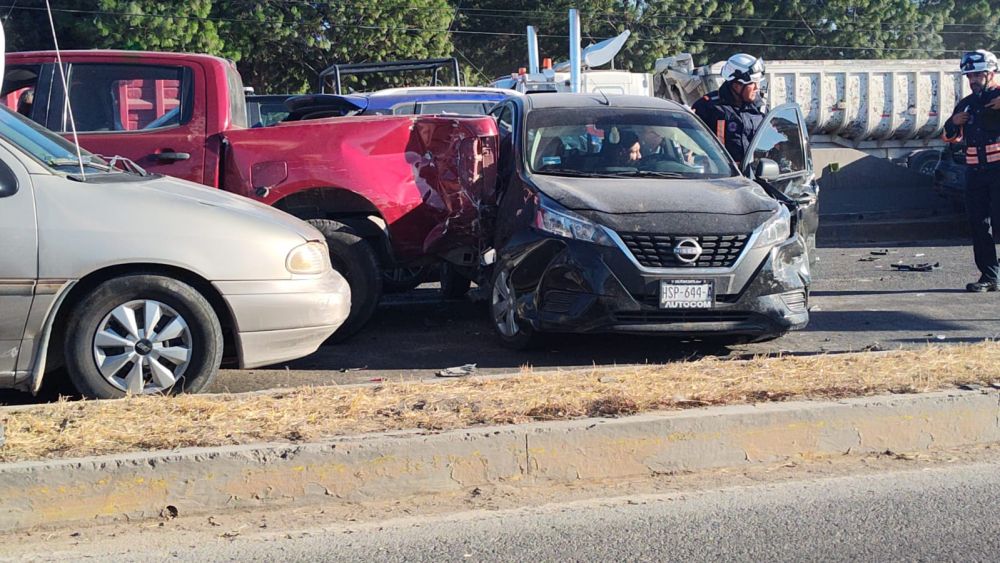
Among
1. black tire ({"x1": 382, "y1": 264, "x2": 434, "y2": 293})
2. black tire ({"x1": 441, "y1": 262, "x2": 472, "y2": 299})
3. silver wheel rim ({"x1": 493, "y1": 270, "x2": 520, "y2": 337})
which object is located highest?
silver wheel rim ({"x1": 493, "y1": 270, "x2": 520, "y2": 337})

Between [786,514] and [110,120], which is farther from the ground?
[110,120]

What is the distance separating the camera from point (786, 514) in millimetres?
4699

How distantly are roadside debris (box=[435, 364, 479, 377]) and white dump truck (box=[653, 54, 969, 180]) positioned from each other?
11.6 meters

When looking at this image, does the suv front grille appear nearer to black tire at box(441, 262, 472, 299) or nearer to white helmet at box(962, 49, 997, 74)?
black tire at box(441, 262, 472, 299)

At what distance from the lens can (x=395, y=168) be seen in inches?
304

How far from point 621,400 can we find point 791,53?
137 ft

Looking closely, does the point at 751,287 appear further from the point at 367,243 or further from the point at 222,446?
the point at 222,446

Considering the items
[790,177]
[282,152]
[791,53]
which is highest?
[282,152]

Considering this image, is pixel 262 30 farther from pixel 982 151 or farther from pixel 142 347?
pixel 142 347

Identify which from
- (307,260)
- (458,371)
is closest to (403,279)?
(458,371)

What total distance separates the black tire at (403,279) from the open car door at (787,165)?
2.78 metres

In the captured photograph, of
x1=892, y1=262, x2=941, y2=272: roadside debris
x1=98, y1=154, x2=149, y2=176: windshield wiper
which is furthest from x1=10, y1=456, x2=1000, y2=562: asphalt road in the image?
x1=892, y1=262, x2=941, y2=272: roadside debris

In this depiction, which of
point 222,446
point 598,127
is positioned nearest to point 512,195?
point 598,127

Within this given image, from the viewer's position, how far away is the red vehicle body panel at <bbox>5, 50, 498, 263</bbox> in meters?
7.55
